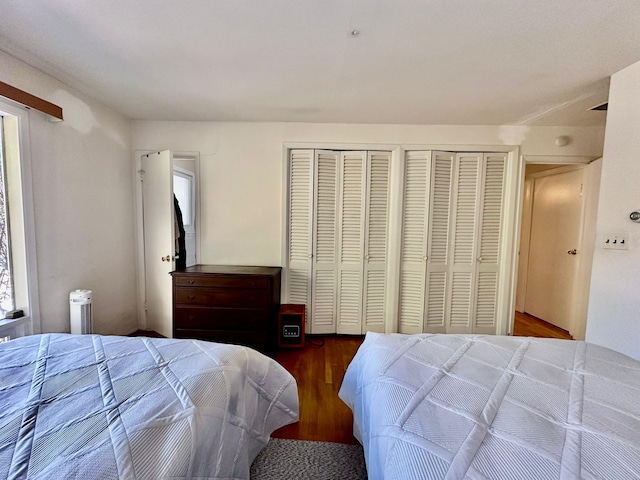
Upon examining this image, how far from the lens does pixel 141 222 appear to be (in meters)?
2.82

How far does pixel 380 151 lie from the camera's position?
9.08 ft

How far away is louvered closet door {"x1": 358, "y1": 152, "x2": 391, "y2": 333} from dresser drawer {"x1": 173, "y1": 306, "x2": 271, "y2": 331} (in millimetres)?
1115

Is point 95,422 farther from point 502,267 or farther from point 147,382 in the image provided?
Result: point 502,267

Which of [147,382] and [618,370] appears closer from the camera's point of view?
[147,382]

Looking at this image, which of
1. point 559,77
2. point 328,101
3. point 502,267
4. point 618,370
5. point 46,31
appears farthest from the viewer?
point 502,267

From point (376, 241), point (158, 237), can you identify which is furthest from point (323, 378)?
point (158, 237)

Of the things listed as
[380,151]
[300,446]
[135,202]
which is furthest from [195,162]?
[300,446]

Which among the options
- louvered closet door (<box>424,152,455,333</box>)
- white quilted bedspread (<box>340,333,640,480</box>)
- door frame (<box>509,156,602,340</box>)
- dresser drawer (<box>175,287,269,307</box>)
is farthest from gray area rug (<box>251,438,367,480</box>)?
→ door frame (<box>509,156,602,340</box>)

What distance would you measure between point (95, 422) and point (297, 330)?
1916 millimetres

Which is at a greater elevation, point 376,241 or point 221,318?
point 376,241

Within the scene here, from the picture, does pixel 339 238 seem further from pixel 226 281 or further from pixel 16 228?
pixel 16 228

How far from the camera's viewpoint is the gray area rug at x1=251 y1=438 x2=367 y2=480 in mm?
1297

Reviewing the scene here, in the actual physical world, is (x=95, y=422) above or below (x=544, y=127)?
below

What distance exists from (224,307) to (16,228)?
1.49 meters
